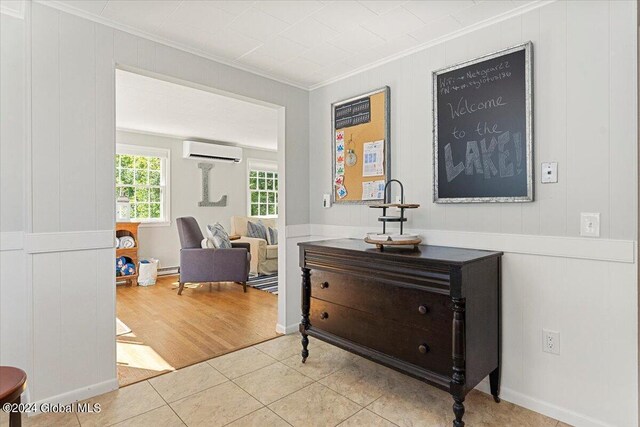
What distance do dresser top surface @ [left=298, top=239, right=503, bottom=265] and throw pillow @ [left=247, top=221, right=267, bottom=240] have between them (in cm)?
382

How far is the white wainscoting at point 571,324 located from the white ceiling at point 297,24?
1338mm

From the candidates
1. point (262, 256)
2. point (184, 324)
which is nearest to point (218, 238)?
point (262, 256)

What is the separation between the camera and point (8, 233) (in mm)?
2121

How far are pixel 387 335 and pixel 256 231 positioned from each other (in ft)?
14.6

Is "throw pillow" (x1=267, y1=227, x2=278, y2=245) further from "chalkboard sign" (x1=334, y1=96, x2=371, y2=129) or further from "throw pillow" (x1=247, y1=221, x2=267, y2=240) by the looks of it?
"chalkboard sign" (x1=334, y1=96, x2=371, y2=129)

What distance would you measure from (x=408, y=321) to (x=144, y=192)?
5.13 metres

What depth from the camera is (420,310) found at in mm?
1978

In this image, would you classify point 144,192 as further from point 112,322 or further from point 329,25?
point 329,25

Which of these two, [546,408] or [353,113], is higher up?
[353,113]

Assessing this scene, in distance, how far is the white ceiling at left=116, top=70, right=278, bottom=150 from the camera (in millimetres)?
3682

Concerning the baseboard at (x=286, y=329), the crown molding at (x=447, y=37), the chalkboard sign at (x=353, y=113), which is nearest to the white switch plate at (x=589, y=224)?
the crown molding at (x=447, y=37)

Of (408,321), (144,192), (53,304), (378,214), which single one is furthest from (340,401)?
(144,192)

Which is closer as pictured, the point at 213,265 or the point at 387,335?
the point at 387,335

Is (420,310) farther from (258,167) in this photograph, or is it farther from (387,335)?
(258,167)
